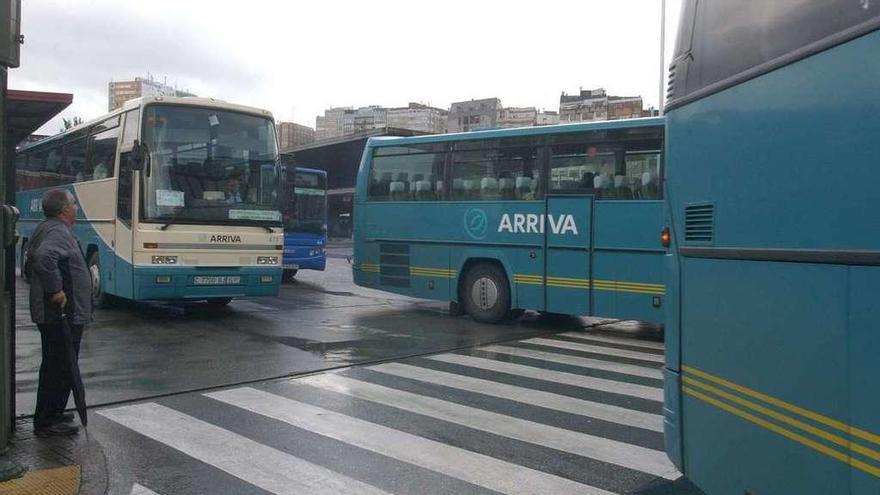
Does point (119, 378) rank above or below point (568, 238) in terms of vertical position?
below

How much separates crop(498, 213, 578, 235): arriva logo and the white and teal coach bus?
405 cm

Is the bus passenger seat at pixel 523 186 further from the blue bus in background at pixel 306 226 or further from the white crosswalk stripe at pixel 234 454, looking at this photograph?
the blue bus in background at pixel 306 226

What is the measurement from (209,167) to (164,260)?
5.59 feet

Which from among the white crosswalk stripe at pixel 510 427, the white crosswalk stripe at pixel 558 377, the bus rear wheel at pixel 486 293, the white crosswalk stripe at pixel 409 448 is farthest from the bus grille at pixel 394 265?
the white crosswalk stripe at pixel 409 448

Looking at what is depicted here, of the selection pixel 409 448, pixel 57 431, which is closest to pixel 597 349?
pixel 409 448

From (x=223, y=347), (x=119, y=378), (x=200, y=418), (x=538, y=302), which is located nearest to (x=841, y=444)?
(x=200, y=418)

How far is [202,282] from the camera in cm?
1201

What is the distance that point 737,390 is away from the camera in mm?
3307

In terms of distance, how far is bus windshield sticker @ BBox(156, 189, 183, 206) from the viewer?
11.6 metres

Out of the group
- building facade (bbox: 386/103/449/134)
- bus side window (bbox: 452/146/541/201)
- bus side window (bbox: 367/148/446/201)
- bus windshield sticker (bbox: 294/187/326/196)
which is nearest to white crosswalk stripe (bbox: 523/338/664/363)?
bus side window (bbox: 452/146/541/201)

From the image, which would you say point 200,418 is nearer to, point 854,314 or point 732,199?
point 732,199

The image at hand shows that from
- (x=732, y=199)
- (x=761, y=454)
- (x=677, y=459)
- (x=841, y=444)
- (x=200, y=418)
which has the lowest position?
(x=200, y=418)

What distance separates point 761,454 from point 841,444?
1.73 ft

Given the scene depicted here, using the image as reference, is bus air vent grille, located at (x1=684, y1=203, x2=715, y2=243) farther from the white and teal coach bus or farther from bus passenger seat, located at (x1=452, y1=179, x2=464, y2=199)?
the white and teal coach bus
